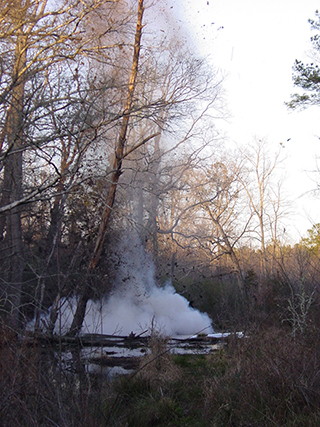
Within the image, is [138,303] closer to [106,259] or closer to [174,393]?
[106,259]

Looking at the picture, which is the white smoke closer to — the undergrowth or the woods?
the woods

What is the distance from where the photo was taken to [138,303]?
16359mm

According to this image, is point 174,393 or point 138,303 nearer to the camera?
point 174,393

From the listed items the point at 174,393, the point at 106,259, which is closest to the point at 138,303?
the point at 106,259

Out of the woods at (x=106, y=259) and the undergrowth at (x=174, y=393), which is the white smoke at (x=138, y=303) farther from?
the undergrowth at (x=174, y=393)

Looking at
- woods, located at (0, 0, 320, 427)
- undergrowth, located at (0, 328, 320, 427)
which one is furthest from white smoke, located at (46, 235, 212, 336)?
undergrowth, located at (0, 328, 320, 427)

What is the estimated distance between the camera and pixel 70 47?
9625 mm

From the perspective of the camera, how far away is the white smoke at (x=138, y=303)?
1508 centimetres

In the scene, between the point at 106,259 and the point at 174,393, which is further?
the point at 106,259

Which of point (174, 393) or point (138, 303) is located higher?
point (138, 303)

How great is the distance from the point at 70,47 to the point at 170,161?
8023 mm

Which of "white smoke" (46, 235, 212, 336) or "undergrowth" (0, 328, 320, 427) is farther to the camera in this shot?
"white smoke" (46, 235, 212, 336)

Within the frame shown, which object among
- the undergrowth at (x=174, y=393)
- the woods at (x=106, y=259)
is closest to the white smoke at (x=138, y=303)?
the woods at (x=106, y=259)

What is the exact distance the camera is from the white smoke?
49.5 feet
